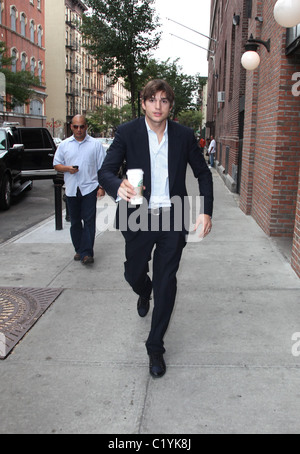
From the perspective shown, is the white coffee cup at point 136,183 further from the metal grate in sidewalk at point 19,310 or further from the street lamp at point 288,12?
the street lamp at point 288,12

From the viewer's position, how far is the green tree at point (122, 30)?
1125 inches

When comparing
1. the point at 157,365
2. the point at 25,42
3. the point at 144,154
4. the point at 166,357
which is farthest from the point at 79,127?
the point at 25,42

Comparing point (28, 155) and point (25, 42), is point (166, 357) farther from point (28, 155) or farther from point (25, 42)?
point (25, 42)

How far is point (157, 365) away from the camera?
3330 millimetres

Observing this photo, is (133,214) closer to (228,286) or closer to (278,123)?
(228,286)

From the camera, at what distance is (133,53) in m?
29.7

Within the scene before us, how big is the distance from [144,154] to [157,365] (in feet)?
4.92

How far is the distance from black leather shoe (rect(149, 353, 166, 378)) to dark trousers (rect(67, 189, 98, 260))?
2901 mm

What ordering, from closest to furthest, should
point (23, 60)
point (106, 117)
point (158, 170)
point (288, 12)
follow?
point (158, 170), point (288, 12), point (23, 60), point (106, 117)

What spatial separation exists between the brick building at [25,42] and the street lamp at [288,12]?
104ft

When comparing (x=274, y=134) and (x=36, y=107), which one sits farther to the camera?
(x=36, y=107)

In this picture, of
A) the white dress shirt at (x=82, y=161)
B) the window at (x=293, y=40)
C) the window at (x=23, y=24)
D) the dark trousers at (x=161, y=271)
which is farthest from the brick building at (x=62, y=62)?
the dark trousers at (x=161, y=271)

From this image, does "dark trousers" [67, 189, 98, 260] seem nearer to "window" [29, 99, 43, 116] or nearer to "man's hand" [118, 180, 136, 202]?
"man's hand" [118, 180, 136, 202]

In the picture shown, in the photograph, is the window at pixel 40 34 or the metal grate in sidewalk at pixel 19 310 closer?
the metal grate in sidewalk at pixel 19 310
